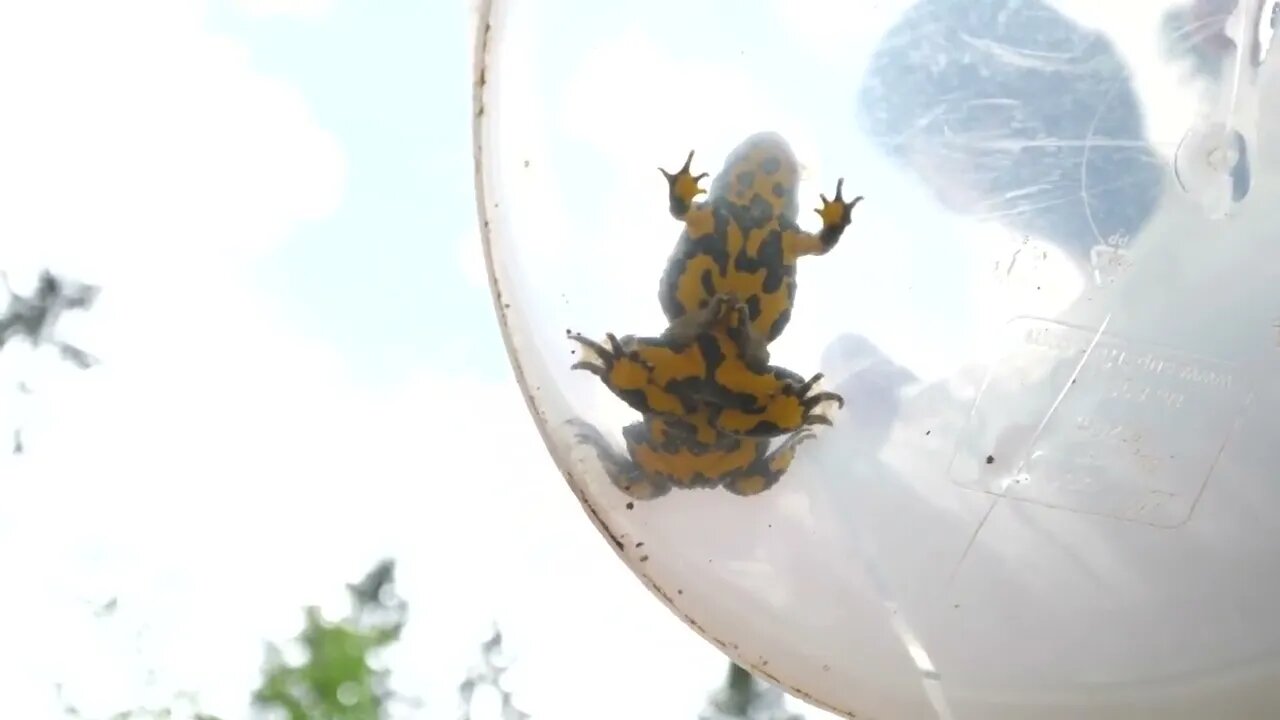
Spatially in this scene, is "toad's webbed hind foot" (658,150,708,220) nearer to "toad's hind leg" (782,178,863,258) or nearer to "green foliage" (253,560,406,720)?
"toad's hind leg" (782,178,863,258)

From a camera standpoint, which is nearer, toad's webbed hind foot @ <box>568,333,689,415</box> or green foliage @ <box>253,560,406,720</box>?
toad's webbed hind foot @ <box>568,333,689,415</box>

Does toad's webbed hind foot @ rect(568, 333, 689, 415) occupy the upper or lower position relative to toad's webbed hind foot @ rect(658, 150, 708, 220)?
lower

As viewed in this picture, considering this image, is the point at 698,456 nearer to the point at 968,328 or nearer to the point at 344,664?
the point at 968,328

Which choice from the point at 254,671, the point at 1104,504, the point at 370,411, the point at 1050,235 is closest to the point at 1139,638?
the point at 1104,504

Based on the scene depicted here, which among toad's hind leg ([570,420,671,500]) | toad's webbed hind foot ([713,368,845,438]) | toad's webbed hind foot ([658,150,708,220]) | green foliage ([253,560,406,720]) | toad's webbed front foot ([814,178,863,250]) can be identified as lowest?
green foliage ([253,560,406,720])

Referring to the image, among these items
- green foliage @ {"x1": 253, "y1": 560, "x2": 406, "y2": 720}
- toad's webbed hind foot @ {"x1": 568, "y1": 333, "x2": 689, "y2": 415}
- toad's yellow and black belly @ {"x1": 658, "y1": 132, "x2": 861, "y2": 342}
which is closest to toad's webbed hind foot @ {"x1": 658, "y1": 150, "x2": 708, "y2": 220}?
toad's yellow and black belly @ {"x1": 658, "y1": 132, "x2": 861, "y2": 342}

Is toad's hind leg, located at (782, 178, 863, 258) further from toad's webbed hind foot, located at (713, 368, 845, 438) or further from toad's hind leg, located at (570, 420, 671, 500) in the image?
toad's hind leg, located at (570, 420, 671, 500)
